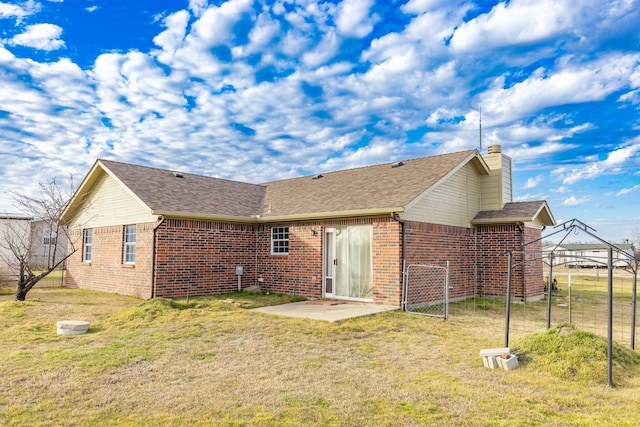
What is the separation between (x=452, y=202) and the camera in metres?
14.4

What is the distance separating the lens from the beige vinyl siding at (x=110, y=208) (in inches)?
582

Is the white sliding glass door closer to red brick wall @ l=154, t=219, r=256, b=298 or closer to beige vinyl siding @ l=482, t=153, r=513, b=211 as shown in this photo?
red brick wall @ l=154, t=219, r=256, b=298

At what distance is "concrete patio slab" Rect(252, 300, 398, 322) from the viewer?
10.4 m

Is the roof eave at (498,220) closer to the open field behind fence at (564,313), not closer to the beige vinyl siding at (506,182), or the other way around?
the beige vinyl siding at (506,182)

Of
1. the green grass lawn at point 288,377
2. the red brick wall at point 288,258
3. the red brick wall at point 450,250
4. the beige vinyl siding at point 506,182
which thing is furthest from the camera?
the beige vinyl siding at point 506,182

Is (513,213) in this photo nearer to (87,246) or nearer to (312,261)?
(312,261)

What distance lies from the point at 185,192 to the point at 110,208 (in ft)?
10.2

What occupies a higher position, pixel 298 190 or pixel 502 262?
pixel 298 190

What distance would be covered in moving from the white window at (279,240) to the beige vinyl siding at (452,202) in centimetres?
484

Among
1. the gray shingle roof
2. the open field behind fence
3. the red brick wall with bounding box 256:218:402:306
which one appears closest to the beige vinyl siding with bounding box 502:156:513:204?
the gray shingle roof

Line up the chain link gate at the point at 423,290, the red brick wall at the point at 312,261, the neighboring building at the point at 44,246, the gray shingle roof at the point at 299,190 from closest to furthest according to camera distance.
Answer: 1. the chain link gate at the point at 423,290
2. the red brick wall at the point at 312,261
3. the gray shingle roof at the point at 299,190
4. the neighboring building at the point at 44,246

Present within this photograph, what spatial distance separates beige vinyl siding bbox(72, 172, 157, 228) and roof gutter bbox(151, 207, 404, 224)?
2.92 ft

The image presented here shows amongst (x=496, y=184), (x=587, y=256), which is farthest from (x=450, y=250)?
(x=587, y=256)

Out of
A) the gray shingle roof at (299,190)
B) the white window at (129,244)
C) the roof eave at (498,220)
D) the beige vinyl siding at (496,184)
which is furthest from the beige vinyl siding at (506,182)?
the white window at (129,244)
